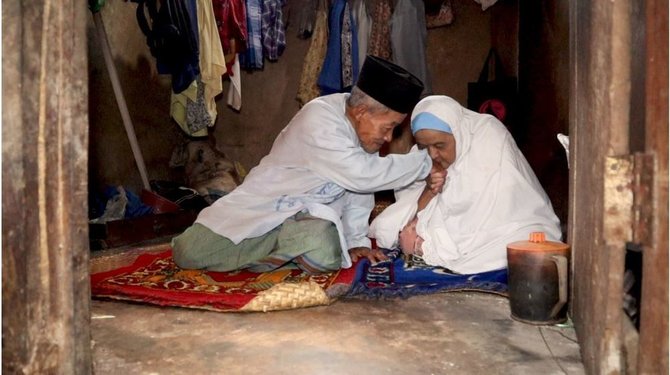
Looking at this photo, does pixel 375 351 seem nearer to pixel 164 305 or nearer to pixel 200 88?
pixel 164 305

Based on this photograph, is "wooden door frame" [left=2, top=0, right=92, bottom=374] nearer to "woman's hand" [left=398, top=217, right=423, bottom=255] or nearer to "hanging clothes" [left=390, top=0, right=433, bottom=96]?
"woman's hand" [left=398, top=217, right=423, bottom=255]

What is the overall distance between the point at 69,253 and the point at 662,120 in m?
1.52

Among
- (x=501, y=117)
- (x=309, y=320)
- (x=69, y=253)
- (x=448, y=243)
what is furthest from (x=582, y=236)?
(x=501, y=117)

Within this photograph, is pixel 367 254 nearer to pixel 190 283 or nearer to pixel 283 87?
pixel 190 283

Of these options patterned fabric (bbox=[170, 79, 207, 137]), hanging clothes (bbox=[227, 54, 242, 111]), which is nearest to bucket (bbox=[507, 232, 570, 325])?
patterned fabric (bbox=[170, 79, 207, 137])

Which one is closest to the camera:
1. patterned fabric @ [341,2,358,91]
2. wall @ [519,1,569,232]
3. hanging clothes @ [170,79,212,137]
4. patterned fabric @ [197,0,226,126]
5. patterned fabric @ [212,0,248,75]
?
wall @ [519,1,569,232]

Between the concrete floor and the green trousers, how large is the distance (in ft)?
2.07

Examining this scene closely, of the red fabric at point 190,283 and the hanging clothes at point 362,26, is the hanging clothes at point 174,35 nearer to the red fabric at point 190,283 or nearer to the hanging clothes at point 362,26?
the hanging clothes at point 362,26

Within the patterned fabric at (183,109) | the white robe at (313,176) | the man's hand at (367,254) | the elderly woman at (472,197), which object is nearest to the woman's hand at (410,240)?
the elderly woman at (472,197)

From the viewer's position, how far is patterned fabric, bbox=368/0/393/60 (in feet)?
19.5

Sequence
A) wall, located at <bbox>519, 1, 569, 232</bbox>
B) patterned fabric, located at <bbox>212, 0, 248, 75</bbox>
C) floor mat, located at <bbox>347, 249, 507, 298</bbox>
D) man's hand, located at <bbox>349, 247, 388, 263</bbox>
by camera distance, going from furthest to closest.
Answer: patterned fabric, located at <bbox>212, 0, 248, 75</bbox>
wall, located at <bbox>519, 1, 569, 232</bbox>
man's hand, located at <bbox>349, 247, 388, 263</bbox>
floor mat, located at <bbox>347, 249, 507, 298</bbox>

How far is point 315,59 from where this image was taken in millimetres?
6270

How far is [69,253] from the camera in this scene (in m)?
1.65

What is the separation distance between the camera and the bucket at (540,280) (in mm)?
2447
